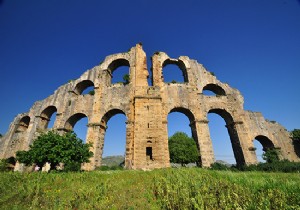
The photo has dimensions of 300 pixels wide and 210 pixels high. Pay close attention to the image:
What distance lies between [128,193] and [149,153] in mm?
10137

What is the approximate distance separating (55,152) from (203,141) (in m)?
12.8

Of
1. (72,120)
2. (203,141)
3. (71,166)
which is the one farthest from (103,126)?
(203,141)

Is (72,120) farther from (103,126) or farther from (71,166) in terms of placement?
(71,166)

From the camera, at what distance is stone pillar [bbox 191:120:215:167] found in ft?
52.4

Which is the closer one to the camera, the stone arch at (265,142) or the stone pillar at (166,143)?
the stone pillar at (166,143)

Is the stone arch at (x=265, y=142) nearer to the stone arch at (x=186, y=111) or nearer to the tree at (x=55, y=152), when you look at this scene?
the stone arch at (x=186, y=111)

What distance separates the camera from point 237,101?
19906mm

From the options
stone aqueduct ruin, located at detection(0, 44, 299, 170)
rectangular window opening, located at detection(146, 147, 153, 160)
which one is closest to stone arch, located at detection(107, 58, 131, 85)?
stone aqueduct ruin, located at detection(0, 44, 299, 170)

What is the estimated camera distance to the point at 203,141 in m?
16.6

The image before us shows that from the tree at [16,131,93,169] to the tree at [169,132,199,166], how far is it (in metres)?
10.3

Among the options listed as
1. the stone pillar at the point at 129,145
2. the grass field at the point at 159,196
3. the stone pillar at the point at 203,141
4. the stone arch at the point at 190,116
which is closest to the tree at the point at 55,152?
the stone pillar at the point at 129,145

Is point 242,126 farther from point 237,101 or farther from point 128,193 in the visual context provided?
point 128,193

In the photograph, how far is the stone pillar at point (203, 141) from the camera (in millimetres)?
15962

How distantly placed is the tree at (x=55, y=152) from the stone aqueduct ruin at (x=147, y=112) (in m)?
4.56
